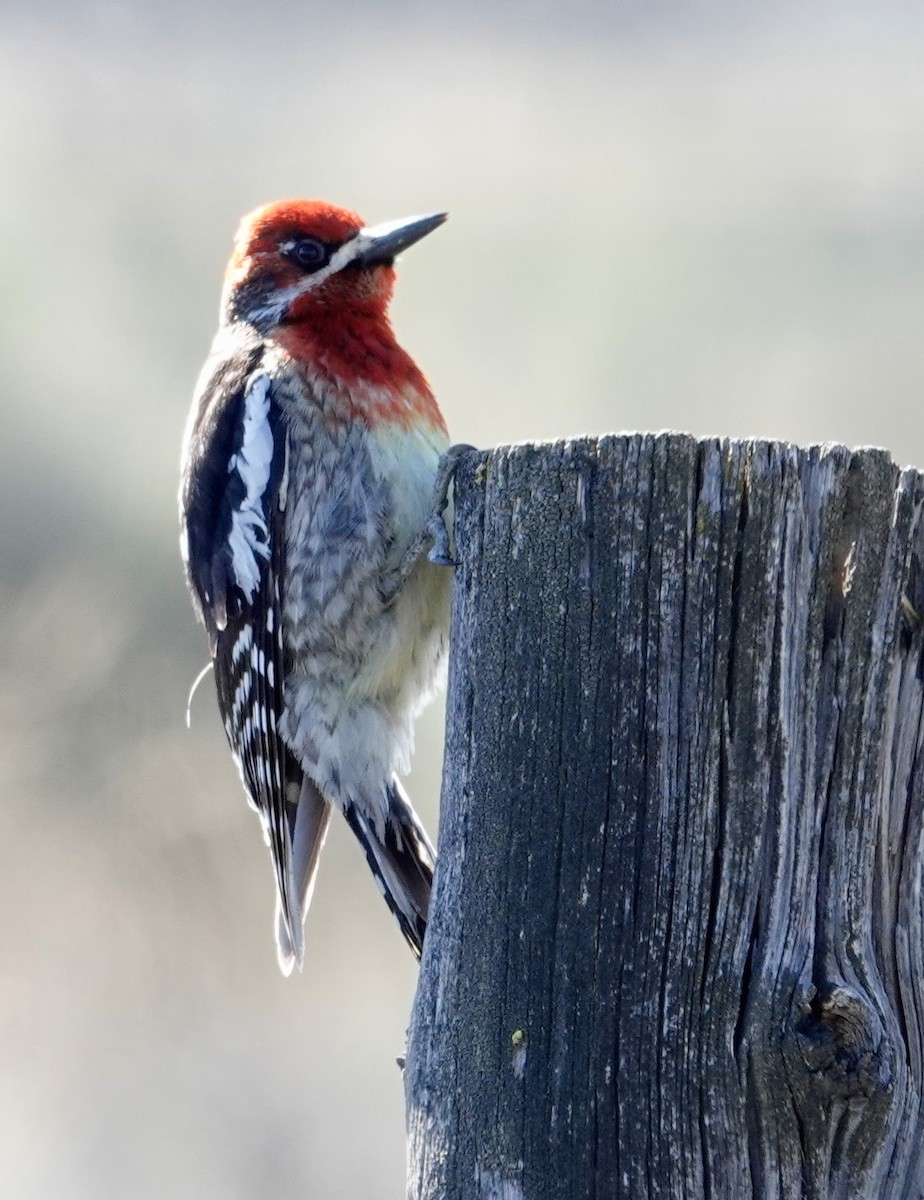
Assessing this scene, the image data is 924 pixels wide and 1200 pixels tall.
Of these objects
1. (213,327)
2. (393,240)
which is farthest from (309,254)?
(213,327)

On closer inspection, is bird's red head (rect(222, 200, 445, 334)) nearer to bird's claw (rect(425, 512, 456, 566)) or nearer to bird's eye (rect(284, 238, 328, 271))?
bird's eye (rect(284, 238, 328, 271))

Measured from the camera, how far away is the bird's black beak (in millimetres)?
4133

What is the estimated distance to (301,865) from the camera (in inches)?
154

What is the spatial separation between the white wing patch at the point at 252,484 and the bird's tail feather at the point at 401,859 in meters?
0.61

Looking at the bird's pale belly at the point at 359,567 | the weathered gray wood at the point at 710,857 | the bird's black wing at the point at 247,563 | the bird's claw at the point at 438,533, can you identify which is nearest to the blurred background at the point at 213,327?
the bird's black wing at the point at 247,563

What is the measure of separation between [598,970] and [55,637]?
20.4 feet

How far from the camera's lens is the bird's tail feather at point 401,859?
3432mm

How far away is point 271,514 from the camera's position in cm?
381

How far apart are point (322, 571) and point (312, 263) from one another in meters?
0.95

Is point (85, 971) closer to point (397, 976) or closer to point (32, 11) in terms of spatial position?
point (397, 976)

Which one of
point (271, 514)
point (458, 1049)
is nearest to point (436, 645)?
point (271, 514)

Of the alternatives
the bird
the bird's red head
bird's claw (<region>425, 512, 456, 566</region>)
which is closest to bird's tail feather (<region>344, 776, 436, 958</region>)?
Result: the bird

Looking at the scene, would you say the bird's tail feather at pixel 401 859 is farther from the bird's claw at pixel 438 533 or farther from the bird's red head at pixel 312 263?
the bird's red head at pixel 312 263

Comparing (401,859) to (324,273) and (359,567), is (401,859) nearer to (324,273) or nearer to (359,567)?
(359,567)
